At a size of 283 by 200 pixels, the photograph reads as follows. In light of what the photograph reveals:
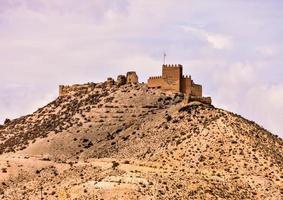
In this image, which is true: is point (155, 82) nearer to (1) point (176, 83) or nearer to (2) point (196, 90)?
(1) point (176, 83)

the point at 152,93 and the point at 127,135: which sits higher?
the point at 152,93

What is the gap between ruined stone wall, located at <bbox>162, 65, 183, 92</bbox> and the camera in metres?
114

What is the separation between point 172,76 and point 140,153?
16920 millimetres

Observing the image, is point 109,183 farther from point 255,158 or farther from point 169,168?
point 255,158

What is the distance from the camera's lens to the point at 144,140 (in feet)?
346

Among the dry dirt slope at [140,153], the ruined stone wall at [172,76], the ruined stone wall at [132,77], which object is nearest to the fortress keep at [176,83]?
the ruined stone wall at [172,76]

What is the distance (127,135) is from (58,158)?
28.2 ft

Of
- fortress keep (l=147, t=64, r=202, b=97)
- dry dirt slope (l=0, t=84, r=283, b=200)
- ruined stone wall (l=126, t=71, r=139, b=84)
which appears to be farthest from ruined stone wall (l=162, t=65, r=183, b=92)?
ruined stone wall (l=126, t=71, r=139, b=84)

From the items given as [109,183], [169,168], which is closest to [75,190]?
[109,183]

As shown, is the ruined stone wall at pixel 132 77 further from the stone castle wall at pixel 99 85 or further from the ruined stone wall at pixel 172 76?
the ruined stone wall at pixel 172 76

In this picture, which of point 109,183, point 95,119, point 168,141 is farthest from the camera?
point 95,119

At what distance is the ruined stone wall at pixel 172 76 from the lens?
114188 mm

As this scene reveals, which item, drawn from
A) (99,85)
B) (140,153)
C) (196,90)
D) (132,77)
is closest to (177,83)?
(196,90)

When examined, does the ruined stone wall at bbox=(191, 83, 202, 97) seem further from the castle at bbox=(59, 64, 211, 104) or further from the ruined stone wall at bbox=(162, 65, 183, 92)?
the ruined stone wall at bbox=(162, 65, 183, 92)
